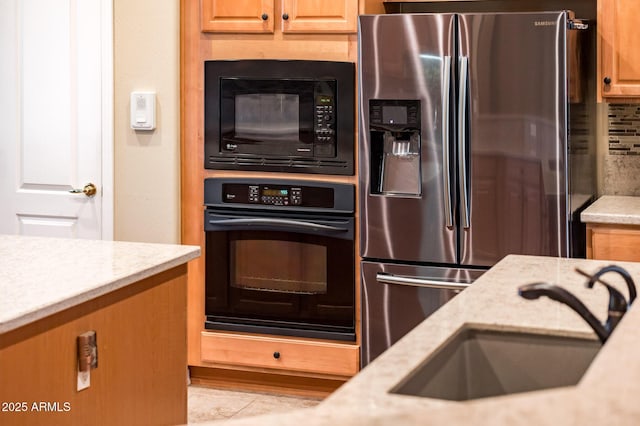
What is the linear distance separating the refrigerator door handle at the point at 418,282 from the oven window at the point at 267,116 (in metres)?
0.70

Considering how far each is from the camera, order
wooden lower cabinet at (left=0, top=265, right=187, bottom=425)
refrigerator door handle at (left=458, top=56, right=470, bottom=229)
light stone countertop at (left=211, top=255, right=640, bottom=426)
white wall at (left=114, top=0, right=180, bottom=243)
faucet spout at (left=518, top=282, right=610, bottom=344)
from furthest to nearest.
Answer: white wall at (left=114, top=0, right=180, bottom=243), refrigerator door handle at (left=458, top=56, right=470, bottom=229), wooden lower cabinet at (left=0, top=265, right=187, bottom=425), faucet spout at (left=518, top=282, right=610, bottom=344), light stone countertop at (left=211, top=255, right=640, bottom=426)

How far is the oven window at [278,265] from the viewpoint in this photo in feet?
13.3

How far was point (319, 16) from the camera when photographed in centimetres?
398

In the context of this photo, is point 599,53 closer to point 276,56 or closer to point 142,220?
point 276,56

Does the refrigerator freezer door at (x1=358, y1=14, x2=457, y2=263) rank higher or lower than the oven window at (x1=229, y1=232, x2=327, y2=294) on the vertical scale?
higher

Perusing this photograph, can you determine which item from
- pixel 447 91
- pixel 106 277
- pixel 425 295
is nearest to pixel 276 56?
pixel 447 91

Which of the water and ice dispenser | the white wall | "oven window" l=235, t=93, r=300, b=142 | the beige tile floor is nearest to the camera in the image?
the water and ice dispenser

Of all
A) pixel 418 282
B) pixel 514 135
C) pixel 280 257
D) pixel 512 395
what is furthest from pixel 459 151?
pixel 512 395

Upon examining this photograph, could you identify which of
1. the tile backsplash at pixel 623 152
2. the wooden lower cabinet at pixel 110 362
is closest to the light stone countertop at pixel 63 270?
the wooden lower cabinet at pixel 110 362

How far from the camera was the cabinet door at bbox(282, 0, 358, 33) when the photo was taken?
12.9ft

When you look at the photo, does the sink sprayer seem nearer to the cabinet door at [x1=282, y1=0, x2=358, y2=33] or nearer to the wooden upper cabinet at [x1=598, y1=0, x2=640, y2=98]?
the wooden upper cabinet at [x1=598, y1=0, x2=640, y2=98]

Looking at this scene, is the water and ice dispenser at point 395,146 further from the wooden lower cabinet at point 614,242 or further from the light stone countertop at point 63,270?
the light stone countertop at point 63,270

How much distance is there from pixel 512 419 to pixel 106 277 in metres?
1.69

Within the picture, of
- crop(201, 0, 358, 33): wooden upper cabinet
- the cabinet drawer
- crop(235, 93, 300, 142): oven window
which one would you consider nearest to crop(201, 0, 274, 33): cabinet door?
crop(201, 0, 358, 33): wooden upper cabinet
